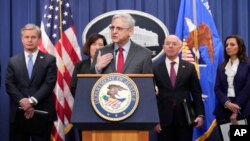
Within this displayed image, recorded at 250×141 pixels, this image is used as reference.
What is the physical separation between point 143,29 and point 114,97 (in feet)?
9.09

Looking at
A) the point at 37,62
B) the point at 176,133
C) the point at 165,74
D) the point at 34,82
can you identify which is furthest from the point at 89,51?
the point at 176,133

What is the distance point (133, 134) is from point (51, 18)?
2.73 m

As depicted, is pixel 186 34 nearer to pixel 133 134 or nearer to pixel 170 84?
pixel 170 84

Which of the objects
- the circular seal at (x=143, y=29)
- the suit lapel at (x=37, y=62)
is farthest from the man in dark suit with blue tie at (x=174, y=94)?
the suit lapel at (x=37, y=62)

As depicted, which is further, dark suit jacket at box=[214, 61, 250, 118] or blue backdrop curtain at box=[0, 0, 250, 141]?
blue backdrop curtain at box=[0, 0, 250, 141]

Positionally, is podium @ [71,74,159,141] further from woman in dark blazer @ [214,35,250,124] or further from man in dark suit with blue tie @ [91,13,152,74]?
woman in dark blazer @ [214,35,250,124]

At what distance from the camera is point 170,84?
3988 millimetres

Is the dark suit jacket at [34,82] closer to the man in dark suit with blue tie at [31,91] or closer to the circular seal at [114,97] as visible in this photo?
the man in dark suit with blue tie at [31,91]

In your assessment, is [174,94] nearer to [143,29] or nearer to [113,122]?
[143,29]

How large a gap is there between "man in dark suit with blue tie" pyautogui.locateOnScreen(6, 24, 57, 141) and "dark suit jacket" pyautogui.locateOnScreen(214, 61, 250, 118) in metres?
1.67

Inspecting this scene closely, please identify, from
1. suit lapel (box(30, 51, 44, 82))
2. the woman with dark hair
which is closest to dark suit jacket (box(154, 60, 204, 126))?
the woman with dark hair

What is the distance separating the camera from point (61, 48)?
471 cm

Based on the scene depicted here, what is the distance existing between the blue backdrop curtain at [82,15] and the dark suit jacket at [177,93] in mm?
1242

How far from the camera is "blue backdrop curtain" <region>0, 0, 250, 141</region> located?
514 centimetres
